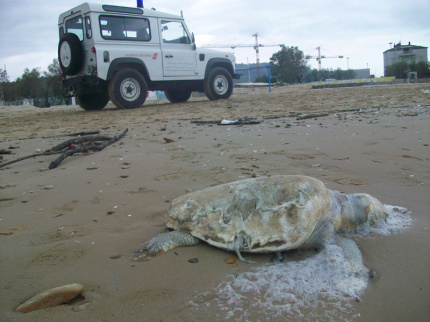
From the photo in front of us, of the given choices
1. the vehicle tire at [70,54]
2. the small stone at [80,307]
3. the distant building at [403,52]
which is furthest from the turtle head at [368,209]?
the distant building at [403,52]

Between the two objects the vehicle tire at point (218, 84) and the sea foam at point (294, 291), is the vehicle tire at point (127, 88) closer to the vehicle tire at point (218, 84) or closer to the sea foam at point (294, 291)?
the vehicle tire at point (218, 84)

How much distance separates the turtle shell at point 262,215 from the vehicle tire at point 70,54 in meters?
7.95

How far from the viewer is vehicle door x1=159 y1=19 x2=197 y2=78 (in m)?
10.1

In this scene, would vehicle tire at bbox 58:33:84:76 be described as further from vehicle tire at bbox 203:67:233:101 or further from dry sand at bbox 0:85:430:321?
vehicle tire at bbox 203:67:233:101

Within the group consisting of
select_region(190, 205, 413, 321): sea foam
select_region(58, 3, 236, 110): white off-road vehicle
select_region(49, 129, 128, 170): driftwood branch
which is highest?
select_region(58, 3, 236, 110): white off-road vehicle

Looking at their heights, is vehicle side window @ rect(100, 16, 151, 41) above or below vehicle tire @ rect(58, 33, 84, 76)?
above

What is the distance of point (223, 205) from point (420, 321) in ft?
3.54

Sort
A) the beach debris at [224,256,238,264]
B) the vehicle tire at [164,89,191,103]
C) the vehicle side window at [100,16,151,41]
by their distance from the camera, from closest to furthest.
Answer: the beach debris at [224,256,238,264] → the vehicle side window at [100,16,151,41] → the vehicle tire at [164,89,191,103]

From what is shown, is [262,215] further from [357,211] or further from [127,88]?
[127,88]

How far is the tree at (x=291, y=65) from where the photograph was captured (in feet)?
192

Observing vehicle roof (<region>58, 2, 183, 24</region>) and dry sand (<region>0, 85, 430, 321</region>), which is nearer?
dry sand (<region>0, 85, 430, 321</region>)

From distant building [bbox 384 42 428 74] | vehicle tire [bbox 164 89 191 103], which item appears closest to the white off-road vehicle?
vehicle tire [bbox 164 89 191 103]

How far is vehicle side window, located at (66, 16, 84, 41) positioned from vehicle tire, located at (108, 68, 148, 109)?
134 centimetres

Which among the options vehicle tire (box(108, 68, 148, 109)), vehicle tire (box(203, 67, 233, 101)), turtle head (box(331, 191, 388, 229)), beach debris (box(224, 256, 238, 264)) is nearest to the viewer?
beach debris (box(224, 256, 238, 264))
